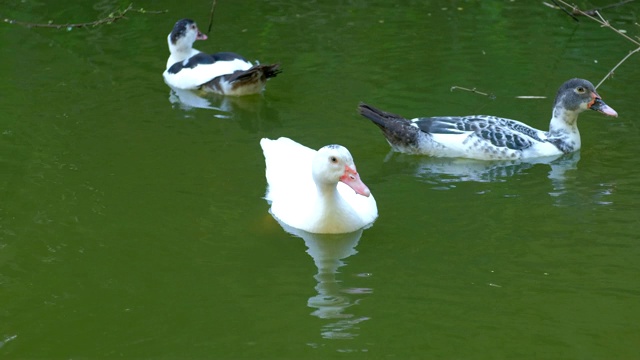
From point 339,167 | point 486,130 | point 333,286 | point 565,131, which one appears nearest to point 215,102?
point 486,130

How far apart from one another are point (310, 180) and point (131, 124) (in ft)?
9.14

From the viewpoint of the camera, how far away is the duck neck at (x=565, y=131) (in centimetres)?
1023

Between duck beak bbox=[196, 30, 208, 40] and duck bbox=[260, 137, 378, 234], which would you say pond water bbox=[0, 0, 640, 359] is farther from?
duck beak bbox=[196, 30, 208, 40]

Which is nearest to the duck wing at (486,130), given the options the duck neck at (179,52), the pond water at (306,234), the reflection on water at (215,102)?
the pond water at (306,234)

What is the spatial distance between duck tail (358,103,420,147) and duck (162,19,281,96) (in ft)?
6.40

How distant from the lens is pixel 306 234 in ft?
27.4

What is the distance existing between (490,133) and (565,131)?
2.50ft

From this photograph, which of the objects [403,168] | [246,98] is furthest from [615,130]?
[246,98]

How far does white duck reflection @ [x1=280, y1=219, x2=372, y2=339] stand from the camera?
6.74 meters

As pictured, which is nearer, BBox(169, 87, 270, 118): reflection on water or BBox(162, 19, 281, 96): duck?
BBox(169, 87, 270, 118): reflection on water

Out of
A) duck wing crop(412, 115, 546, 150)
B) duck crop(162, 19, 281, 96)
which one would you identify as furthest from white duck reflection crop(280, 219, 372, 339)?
duck crop(162, 19, 281, 96)

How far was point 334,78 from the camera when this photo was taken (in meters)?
12.3

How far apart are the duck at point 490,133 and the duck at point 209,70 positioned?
7.08 ft

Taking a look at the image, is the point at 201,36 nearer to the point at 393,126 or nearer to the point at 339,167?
the point at 393,126
